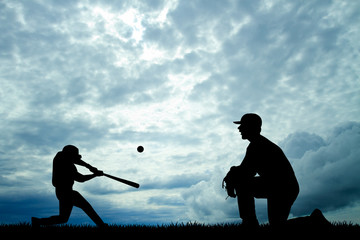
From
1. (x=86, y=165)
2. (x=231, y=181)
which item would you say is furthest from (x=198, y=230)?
(x=86, y=165)

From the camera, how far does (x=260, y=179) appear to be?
5.81m

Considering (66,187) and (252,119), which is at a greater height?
(252,119)

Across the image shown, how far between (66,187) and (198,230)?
374cm

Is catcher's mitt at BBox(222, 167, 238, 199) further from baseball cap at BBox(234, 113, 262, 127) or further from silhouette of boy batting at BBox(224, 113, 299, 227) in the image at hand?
baseball cap at BBox(234, 113, 262, 127)

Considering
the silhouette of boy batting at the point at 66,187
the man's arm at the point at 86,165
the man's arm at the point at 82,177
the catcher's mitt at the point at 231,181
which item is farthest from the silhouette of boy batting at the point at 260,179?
the man's arm at the point at 86,165

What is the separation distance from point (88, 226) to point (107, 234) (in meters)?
1.91

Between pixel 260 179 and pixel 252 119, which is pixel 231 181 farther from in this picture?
pixel 252 119

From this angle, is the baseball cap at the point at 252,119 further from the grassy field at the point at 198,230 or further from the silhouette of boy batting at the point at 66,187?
the silhouette of boy batting at the point at 66,187

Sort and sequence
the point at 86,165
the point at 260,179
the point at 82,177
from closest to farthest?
the point at 260,179, the point at 82,177, the point at 86,165

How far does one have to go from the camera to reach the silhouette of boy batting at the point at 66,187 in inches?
300

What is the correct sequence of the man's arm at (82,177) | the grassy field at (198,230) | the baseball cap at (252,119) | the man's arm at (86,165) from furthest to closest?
the man's arm at (86,165) < the man's arm at (82,177) < the baseball cap at (252,119) < the grassy field at (198,230)

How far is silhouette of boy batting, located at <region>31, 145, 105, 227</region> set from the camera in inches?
300

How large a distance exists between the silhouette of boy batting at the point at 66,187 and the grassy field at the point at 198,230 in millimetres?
382

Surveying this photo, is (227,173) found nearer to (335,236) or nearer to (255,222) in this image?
(255,222)
